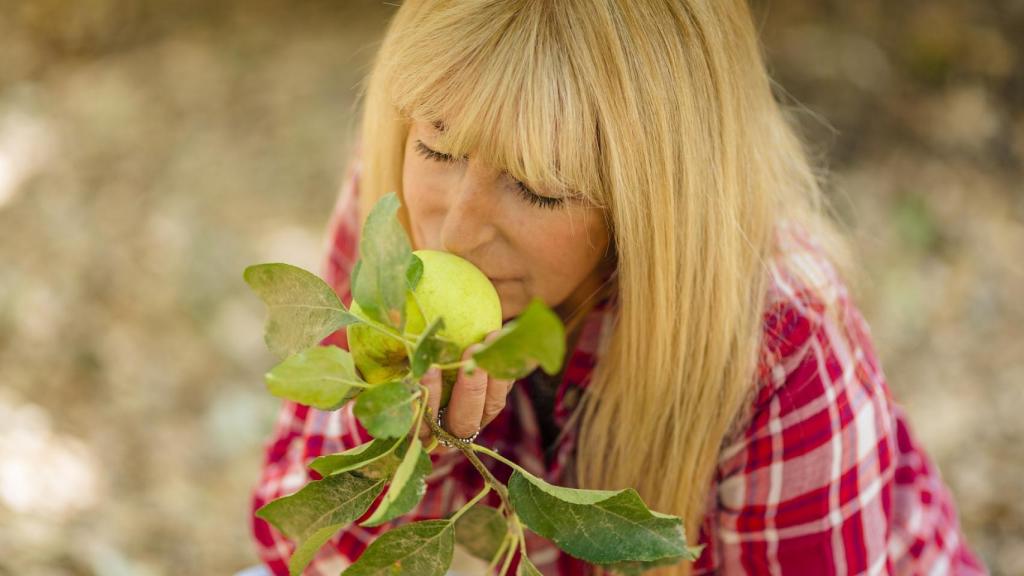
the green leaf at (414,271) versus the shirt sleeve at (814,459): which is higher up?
the green leaf at (414,271)

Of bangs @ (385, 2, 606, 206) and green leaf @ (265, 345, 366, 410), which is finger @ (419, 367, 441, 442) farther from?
bangs @ (385, 2, 606, 206)

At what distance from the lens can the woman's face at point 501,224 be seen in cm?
100

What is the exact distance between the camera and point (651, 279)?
3.56 ft

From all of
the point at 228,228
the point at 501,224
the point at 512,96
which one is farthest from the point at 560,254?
the point at 228,228

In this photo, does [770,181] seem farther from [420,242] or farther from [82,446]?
[82,446]

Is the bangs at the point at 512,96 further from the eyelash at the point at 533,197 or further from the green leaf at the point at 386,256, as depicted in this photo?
the green leaf at the point at 386,256

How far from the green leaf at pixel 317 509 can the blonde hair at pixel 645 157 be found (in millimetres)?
349

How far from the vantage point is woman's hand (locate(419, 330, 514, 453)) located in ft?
2.75

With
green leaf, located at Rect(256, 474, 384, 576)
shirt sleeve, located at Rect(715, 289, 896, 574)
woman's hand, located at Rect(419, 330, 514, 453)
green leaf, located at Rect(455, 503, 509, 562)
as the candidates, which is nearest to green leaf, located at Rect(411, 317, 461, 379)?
woman's hand, located at Rect(419, 330, 514, 453)

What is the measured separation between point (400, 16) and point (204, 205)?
1828mm

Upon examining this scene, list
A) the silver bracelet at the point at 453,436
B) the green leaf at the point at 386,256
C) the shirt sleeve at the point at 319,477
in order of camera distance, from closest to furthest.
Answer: the green leaf at the point at 386,256 < the silver bracelet at the point at 453,436 < the shirt sleeve at the point at 319,477

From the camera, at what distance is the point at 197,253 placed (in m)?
2.60

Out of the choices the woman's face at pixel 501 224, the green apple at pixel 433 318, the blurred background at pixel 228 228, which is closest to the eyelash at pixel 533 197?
the woman's face at pixel 501 224

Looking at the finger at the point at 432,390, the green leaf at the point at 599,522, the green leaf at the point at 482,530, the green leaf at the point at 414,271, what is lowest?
the green leaf at the point at 599,522
